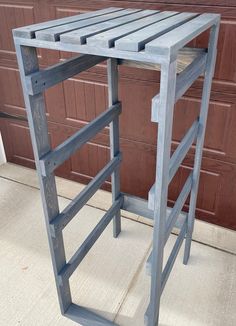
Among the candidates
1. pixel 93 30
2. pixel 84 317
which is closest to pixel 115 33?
pixel 93 30

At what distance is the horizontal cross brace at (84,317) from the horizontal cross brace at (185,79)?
1.09 metres

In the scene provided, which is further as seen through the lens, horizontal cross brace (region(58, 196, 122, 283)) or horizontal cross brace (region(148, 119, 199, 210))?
horizontal cross brace (region(58, 196, 122, 283))

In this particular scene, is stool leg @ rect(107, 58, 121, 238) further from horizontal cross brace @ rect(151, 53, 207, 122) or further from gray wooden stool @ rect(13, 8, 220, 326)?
horizontal cross brace @ rect(151, 53, 207, 122)

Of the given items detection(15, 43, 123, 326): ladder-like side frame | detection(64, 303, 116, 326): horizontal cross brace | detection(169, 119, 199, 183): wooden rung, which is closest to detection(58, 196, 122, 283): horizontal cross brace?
detection(15, 43, 123, 326): ladder-like side frame

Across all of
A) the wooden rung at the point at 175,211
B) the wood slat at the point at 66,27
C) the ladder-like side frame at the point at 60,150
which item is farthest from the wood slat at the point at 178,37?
the wooden rung at the point at 175,211

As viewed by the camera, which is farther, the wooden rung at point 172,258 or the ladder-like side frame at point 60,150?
the wooden rung at point 172,258

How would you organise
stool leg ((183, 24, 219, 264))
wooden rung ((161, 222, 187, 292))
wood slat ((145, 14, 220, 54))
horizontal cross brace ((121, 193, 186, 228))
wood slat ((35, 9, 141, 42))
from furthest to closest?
1. horizontal cross brace ((121, 193, 186, 228))
2. wooden rung ((161, 222, 187, 292))
3. stool leg ((183, 24, 219, 264))
4. wood slat ((35, 9, 141, 42))
5. wood slat ((145, 14, 220, 54))

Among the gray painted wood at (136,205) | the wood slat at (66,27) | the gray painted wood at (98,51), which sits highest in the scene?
the wood slat at (66,27)

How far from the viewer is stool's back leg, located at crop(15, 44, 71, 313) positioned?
987 mm

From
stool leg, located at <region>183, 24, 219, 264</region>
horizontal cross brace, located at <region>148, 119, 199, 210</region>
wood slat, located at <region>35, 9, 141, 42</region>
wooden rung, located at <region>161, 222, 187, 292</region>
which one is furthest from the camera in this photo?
→ wooden rung, located at <region>161, 222, 187, 292</region>

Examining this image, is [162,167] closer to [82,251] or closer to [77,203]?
[77,203]

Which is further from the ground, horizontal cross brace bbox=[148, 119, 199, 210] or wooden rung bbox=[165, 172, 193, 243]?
horizontal cross brace bbox=[148, 119, 199, 210]

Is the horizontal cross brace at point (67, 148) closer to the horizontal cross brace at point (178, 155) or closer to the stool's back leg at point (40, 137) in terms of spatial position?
the stool's back leg at point (40, 137)

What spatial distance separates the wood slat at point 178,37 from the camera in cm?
78
